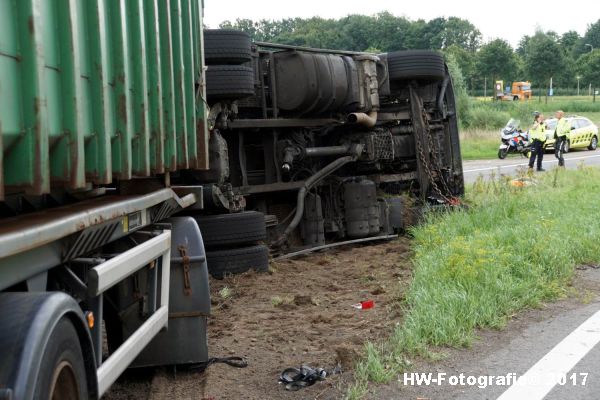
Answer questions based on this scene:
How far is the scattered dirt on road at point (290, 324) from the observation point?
4.86m

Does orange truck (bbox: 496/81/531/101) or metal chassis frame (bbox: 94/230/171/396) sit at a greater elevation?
orange truck (bbox: 496/81/531/101)

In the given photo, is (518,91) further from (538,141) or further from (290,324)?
(290,324)

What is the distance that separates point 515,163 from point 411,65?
16.4 m

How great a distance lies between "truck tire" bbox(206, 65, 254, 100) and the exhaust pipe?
2521 millimetres

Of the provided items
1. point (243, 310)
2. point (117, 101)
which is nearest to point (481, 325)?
point (243, 310)

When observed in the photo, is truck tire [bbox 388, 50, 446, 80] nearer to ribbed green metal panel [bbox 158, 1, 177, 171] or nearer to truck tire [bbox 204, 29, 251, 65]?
truck tire [bbox 204, 29, 251, 65]

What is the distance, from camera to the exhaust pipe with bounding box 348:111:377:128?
1024 centimetres

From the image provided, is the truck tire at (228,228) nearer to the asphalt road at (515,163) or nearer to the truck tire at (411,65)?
the truck tire at (411,65)

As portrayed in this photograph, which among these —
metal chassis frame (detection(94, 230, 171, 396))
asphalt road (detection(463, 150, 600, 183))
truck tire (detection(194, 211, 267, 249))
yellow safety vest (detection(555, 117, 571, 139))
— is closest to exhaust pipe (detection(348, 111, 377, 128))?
truck tire (detection(194, 211, 267, 249))

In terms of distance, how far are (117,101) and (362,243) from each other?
7.43 meters

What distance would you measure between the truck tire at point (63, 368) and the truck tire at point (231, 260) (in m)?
4.90

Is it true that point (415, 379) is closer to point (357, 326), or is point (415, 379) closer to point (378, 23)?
point (357, 326)

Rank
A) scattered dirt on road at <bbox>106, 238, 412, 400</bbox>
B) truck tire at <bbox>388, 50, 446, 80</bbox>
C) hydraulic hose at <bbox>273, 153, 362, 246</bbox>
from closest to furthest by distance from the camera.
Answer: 1. scattered dirt on road at <bbox>106, 238, 412, 400</bbox>
2. hydraulic hose at <bbox>273, 153, 362, 246</bbox>
3. truck tire at <bbox>388, 50, 446, 80</bbox>

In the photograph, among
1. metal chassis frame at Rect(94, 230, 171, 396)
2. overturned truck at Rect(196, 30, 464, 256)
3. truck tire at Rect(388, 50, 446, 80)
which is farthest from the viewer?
truck tire at Rect(388, 50, 446, 80)
